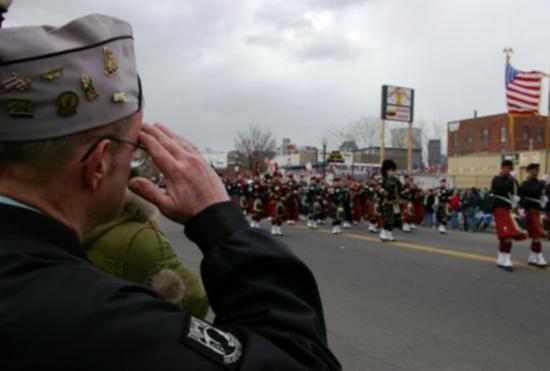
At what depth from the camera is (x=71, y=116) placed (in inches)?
44.2

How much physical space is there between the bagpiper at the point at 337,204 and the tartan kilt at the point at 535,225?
7.77 meters

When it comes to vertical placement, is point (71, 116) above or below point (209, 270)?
above

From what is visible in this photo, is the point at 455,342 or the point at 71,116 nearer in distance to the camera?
the point at 71,116

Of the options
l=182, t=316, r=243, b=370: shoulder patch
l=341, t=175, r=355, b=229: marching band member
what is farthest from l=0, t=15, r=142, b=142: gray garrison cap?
l=341, t=175, r=355, b=229: marching band member

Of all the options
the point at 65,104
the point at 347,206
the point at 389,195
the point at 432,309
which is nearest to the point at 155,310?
the point at 65,104

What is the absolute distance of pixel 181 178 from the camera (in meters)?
1.27

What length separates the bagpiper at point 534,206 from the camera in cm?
1034

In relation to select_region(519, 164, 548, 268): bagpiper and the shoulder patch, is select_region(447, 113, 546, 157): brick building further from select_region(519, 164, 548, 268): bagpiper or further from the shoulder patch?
the shoulder patch

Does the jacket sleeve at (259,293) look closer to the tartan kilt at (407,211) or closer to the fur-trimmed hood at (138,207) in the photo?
the fur-trimmed hood at (138,207)

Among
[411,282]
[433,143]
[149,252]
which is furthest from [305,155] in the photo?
[149,252]

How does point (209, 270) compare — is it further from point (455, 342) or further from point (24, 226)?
point (455, 342)

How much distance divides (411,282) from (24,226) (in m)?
8.11

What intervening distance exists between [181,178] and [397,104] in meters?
39.7

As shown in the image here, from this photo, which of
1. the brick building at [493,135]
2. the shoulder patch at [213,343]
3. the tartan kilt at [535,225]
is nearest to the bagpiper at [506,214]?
the tartan kilt at [535,225]
